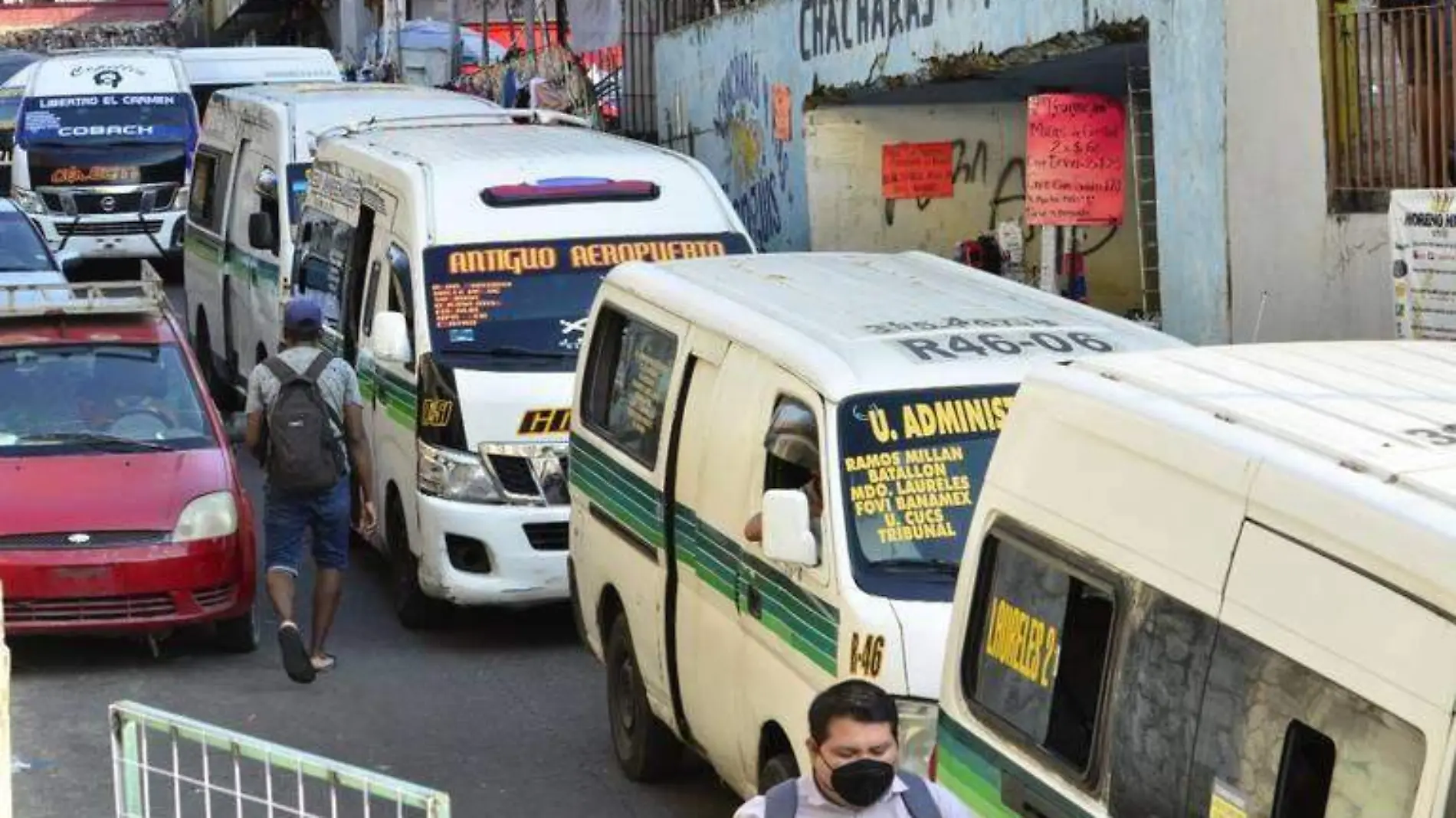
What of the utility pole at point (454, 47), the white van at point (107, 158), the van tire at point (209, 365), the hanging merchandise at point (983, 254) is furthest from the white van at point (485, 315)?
the utility pole at point (454, 47)

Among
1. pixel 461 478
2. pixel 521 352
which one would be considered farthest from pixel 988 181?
pixel 461 478

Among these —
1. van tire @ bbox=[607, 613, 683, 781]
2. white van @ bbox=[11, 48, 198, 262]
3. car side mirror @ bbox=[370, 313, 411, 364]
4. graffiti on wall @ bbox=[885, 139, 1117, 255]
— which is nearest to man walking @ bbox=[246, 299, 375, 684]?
car side mirror @ bbox=[370, 313, 411, 364]

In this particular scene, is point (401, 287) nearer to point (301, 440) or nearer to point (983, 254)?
point (301, 440)

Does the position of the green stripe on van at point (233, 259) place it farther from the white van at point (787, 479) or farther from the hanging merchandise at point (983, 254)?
the white van at point (787, 479)

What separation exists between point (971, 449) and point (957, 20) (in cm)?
934

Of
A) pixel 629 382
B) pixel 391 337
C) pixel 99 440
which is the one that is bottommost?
pixel 99 440

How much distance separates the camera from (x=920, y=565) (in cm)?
762

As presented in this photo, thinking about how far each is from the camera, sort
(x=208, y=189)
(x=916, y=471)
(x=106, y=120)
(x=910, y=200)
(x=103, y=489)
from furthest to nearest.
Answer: (x=106, y=120) < (x=910, y=200) < (x=208, y=189) < (x=103, y=489) < (x=916, y=471)

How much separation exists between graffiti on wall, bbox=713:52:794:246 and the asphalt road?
8301 mm

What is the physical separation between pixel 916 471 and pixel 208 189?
1246 cm

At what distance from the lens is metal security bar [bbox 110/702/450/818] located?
5309 mm

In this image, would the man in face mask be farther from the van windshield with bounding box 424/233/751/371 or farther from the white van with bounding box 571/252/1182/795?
the van windshield with bounding box 424/233/751/371

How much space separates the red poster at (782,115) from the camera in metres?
20.4

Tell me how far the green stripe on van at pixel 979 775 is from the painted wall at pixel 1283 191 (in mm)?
7229
